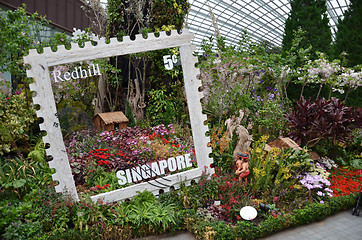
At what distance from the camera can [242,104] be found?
8945mm

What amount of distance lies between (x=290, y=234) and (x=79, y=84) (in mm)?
7514

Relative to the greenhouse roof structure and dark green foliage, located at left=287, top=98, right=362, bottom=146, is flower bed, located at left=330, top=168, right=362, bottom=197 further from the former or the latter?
the greenhouse roof structure

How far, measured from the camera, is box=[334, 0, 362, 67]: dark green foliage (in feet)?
45.4

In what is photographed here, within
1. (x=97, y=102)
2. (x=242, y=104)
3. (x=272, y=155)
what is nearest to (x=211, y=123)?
(x=242, y=104)

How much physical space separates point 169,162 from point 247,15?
101 feet

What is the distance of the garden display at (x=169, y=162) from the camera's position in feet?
16.8

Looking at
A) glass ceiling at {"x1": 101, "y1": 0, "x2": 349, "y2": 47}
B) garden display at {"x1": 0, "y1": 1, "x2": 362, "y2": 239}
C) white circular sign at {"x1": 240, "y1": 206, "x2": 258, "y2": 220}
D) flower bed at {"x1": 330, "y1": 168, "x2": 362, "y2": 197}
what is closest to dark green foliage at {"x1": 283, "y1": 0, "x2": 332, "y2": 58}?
garden display at {"x1": 0, "y1": 1, "x2": 362, "y2": 239}

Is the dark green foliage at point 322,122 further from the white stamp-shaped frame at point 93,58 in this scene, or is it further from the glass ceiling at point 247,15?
the glass ceiling at point 247,15

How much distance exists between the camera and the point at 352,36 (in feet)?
46.1

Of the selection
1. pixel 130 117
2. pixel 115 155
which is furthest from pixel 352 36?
pixel 115 155

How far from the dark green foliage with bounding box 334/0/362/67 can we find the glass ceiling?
41.3 feet

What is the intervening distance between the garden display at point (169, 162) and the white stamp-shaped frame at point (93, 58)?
17 millimetres

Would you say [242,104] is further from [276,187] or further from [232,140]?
[276,187]

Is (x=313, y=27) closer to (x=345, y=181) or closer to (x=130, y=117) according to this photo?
(x=345, y=181)
